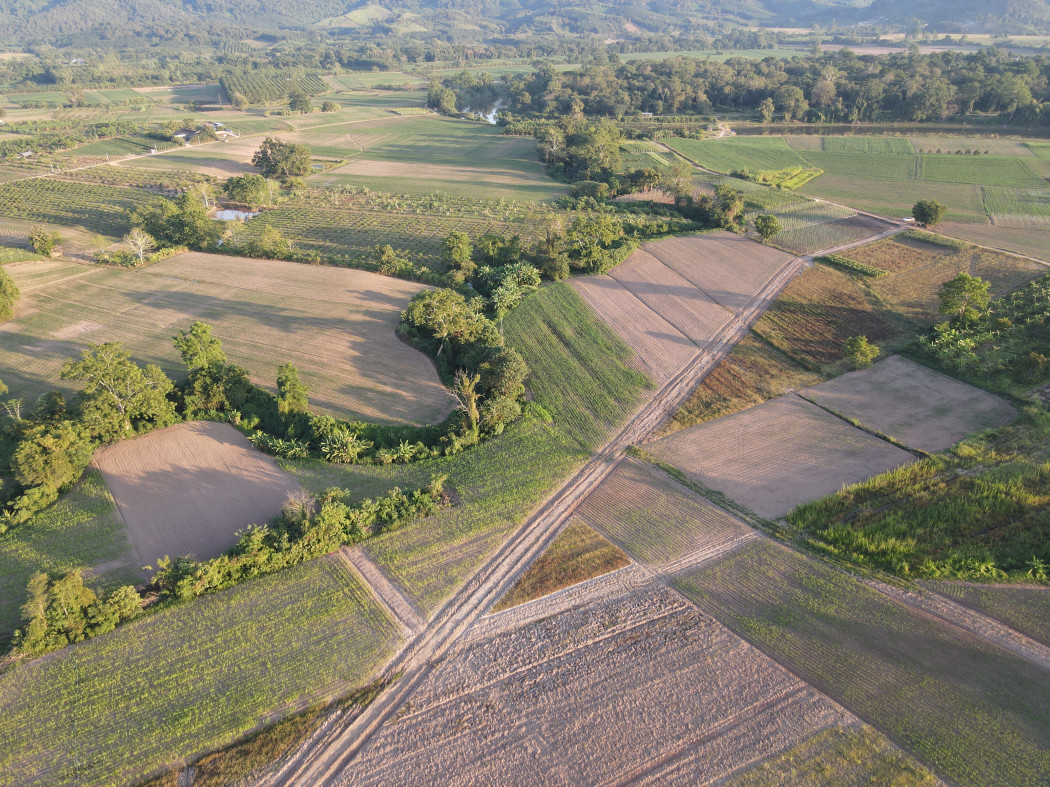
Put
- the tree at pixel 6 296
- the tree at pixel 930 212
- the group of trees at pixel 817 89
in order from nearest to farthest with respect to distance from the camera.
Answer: the tree at pixel 6 296
the tree at pixel 930 212
the group of trees at pixel 817 89

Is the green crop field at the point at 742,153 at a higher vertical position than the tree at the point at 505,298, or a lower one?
higher

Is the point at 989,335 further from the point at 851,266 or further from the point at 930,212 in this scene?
the point at 930,212

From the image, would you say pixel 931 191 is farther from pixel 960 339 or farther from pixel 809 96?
pixel 809 96

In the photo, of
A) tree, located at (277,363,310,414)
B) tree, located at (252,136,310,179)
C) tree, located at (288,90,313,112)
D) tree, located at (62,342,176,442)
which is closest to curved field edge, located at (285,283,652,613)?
tree, located at (277,363,310,414)

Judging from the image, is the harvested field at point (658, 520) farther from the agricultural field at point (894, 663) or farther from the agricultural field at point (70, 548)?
the agricultural field at point (70, 548)

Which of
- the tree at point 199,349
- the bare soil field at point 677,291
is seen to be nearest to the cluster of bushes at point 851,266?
the bare soil field at point 677,291

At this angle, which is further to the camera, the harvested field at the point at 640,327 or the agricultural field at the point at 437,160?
the agricultural field at the point at 437,160

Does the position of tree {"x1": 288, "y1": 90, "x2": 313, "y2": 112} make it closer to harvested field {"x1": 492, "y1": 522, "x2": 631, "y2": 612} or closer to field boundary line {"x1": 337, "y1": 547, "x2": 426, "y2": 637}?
field boundary line {"x1": 337, "y1": 547, "x2": 426, "y2": 637}
